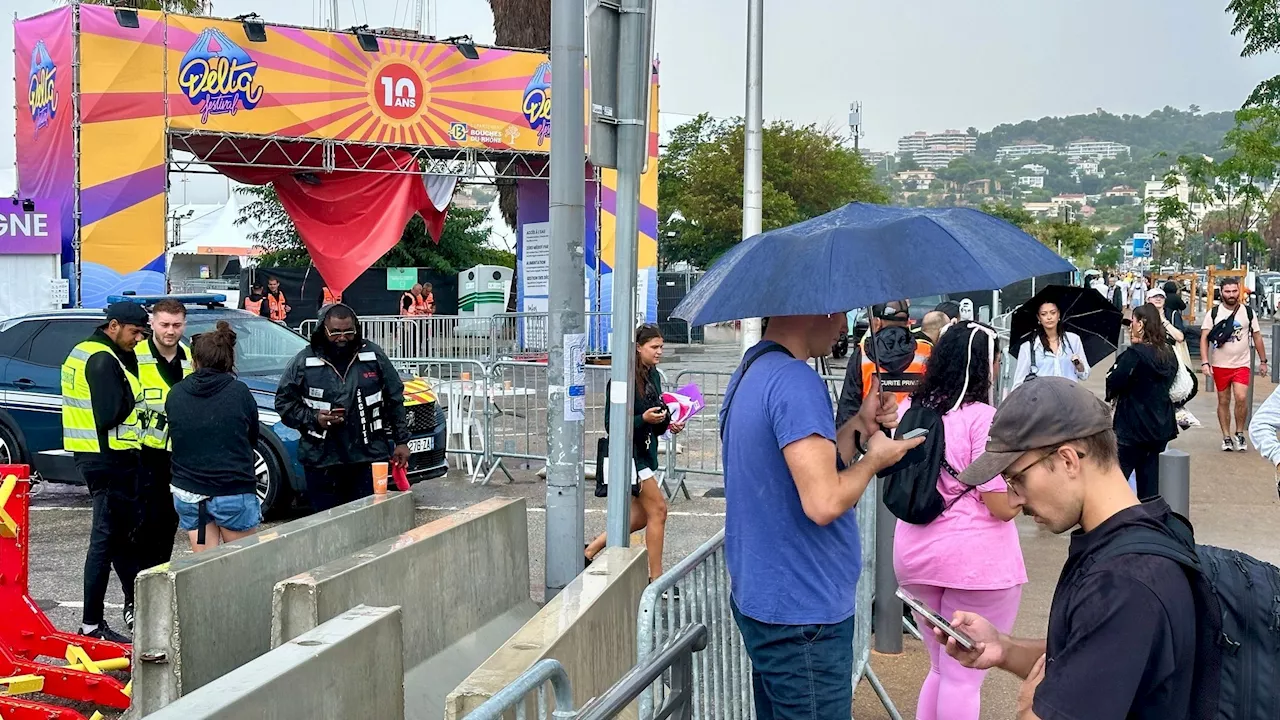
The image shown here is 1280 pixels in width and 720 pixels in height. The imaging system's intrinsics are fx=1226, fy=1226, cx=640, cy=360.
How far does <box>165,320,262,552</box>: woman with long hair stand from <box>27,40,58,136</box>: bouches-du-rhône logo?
47.8 ft

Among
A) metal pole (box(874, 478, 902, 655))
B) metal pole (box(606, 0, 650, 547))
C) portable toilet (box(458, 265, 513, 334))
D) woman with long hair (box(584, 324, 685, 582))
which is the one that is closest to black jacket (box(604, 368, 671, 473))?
woman with long hair (box(584, 324, 685, 582))

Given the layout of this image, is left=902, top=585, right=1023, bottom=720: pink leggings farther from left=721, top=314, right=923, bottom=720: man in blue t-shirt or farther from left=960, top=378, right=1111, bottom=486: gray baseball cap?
left=960, top=378, right=1111, bottom=486: gray baseball cap

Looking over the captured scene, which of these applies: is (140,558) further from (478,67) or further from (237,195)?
(237,195)

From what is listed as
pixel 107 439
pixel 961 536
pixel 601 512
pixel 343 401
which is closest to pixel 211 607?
pixel 107 439

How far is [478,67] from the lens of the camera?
23.1 metres

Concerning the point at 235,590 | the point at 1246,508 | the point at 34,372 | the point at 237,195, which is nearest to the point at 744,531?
the point at 235,590

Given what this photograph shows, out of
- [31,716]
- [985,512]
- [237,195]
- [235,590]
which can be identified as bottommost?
[31,716]

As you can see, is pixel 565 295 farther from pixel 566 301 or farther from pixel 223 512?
pixel 223 512

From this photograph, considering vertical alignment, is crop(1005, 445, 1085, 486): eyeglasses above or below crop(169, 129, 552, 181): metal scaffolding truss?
below

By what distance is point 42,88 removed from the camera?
19766mm

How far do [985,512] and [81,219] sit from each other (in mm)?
17217

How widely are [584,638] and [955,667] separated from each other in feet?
4.79

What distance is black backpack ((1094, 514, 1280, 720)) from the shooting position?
2.20m

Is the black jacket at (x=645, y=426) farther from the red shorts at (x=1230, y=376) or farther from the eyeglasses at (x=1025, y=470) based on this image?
the red shorts at (x=1230, y=376)
